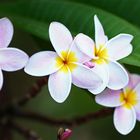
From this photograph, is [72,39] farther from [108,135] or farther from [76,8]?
[108,135]

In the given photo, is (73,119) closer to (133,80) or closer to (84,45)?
(133,80)

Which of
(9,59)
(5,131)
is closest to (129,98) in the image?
(9,59)

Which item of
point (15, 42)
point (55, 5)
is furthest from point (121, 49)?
point (15, 42)

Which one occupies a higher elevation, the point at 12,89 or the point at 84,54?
the point at 84,54

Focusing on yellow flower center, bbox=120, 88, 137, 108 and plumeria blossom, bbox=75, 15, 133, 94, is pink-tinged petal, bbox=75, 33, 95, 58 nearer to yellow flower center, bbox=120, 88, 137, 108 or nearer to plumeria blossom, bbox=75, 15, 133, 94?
plumeria blossom, bbox=75, 15, 133, 94

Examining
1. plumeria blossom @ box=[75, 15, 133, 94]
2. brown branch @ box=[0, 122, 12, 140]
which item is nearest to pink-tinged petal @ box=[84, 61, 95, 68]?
plumeria blossom @ box=[75, 15, 133, 94]

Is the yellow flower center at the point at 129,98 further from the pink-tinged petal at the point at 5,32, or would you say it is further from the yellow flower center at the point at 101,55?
the pink-tinged petal at the point at 5,32

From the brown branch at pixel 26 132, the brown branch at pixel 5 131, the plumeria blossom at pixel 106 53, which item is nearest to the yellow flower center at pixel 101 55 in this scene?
the plumeria blossom at pixel 106 53
